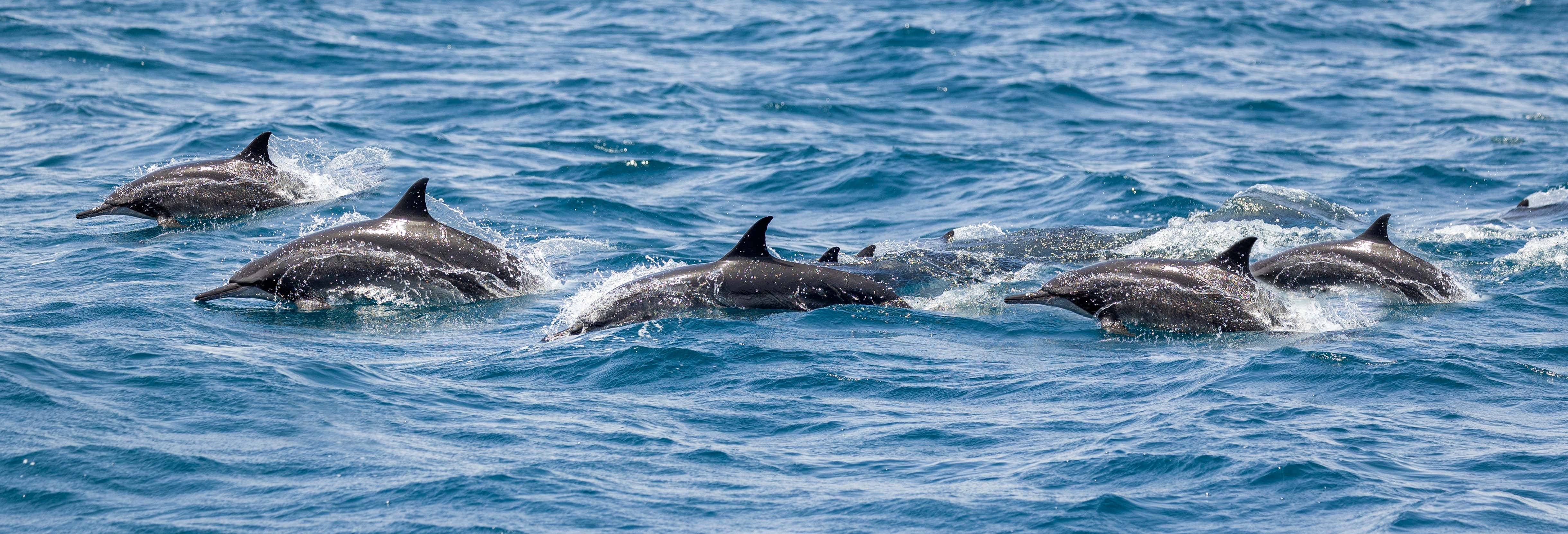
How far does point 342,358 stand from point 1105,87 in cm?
1935

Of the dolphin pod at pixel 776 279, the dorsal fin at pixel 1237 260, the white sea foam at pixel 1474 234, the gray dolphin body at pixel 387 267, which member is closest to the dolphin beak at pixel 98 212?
the gray dolphin body at pixel 387 267

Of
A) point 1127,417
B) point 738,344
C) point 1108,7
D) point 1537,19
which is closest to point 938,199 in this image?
point 738,344

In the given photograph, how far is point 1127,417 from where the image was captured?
30.4 feet

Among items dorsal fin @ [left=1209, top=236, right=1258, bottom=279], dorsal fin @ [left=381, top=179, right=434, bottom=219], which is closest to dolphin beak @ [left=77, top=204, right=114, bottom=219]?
dorsal fin @ [left=381, top=179, right=434, bottom=219]

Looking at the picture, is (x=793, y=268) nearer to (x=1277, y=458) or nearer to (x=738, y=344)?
(x=738, y=344)

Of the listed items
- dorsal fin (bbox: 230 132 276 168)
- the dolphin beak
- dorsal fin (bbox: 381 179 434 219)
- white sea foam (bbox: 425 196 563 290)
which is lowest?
white sea foam (bbox: 425 196 563 290)

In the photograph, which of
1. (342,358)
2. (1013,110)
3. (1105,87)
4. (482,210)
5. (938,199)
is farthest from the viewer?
(1105,87)

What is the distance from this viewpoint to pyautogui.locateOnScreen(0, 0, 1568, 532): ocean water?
799cm

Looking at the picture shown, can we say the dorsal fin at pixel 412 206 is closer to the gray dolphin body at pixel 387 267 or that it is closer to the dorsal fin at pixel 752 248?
the gray dolphin body at pixel 387 267

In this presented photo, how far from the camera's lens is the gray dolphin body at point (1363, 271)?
12.9 m

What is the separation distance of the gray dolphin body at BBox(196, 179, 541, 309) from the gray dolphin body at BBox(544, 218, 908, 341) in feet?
4.79

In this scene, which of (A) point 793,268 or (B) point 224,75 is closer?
(A) point 793,268

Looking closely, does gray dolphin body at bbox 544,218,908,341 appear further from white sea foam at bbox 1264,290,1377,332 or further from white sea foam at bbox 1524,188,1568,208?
white sea foam at bbox 1524,188,1568,208

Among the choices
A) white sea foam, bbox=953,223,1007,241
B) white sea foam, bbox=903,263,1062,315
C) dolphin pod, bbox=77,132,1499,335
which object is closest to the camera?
dolphin pod, bbox=77,132,1499,335
